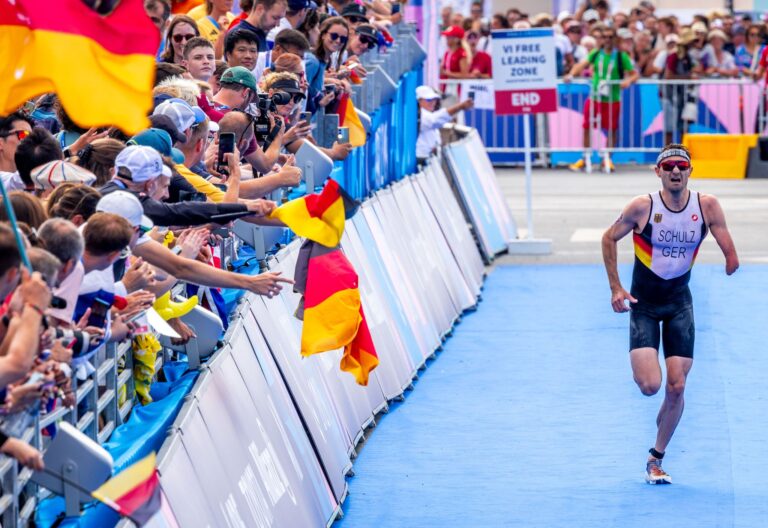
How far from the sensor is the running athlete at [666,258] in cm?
1068

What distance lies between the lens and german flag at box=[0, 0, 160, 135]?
554 centimetres

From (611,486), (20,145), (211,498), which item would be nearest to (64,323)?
(211,498)

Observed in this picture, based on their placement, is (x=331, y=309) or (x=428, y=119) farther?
(x=428, y=119)

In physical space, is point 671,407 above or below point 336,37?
below

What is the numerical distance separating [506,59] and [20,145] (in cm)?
1340

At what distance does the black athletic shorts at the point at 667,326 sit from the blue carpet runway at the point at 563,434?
0.88 meters

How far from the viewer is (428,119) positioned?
20.2 meters

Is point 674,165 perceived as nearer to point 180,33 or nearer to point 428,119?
point 180,33

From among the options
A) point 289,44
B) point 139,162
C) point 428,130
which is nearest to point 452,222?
point 428,130

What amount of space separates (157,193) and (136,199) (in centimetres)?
73

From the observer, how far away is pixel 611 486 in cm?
1042

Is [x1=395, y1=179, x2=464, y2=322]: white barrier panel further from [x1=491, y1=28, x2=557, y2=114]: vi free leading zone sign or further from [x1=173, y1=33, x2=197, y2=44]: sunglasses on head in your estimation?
[x1=173, y1=33, x2=197, y2=44]: sunglasses on head

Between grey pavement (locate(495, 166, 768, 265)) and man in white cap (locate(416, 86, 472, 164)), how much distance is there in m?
1.87

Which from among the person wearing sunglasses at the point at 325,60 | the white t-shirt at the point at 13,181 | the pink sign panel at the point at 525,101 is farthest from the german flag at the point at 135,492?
the pink sign panel at the point at 525,101
